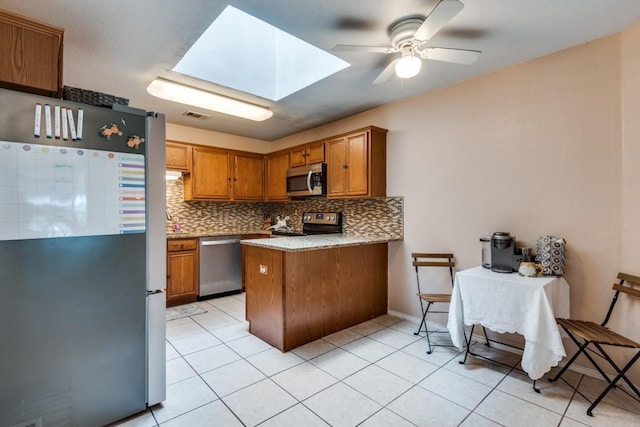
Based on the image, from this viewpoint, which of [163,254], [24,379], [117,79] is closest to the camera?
[24,379]

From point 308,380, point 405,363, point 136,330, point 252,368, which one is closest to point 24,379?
point 136,330

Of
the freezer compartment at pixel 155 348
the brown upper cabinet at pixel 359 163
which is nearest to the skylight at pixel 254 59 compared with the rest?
the brown upper cabinet at pixel 359 163

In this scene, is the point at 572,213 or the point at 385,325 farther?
the point at 385,325

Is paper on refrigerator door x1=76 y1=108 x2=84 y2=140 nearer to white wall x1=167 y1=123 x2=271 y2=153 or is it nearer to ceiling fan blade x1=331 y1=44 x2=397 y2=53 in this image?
ceiling fan blade x1=331 y1=44 x2=397 y2=53

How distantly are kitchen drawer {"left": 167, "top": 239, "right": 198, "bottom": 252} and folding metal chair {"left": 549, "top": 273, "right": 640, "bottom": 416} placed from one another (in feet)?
13.2

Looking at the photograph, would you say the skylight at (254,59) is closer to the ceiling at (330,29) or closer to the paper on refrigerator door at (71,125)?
the ceiling at (330,29)

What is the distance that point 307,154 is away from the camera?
4.25 meters

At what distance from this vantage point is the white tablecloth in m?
1.98

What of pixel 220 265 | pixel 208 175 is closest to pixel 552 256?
pixel 220 265

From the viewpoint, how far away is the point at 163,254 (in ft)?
6.28

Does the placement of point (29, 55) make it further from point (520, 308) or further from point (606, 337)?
point (606, 337)

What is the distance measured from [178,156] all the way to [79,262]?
9.57 ft

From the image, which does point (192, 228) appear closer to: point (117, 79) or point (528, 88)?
point (117, 79)

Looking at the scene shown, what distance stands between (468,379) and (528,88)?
2421 millimetres
